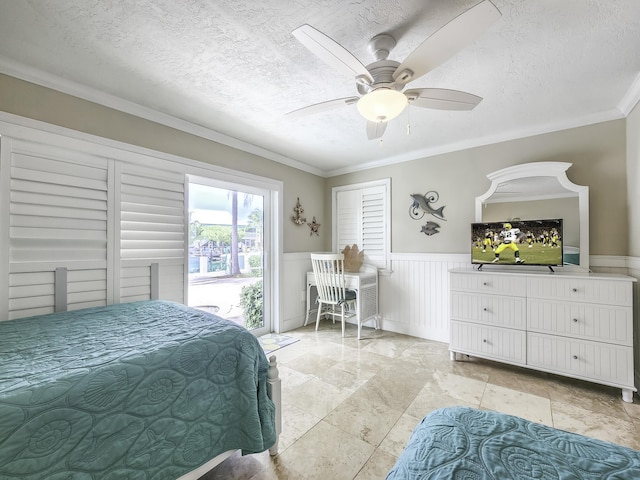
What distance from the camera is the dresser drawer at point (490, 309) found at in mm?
2463

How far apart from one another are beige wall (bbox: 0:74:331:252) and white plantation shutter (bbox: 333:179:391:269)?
1.19 feet

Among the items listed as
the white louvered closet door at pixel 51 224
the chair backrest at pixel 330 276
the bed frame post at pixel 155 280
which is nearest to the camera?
the white louvered closet door at pixel 51 224

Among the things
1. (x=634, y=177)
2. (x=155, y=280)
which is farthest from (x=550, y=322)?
(x=155, y=280)

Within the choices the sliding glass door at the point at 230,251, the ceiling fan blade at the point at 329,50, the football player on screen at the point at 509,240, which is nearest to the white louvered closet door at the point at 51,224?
the sliding glass door at the point at 230,251

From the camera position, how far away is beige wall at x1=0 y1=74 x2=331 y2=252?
185 cm

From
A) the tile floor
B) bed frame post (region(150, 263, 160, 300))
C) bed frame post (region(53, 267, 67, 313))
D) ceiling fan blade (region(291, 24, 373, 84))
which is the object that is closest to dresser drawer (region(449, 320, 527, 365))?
the tile floor

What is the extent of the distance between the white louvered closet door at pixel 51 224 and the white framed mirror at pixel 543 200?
3504 mm

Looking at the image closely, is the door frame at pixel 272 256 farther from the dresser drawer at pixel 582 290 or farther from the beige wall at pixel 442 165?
the dresser drawer at pixel 582 290

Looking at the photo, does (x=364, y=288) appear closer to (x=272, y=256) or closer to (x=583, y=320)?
(x=272, y=256)

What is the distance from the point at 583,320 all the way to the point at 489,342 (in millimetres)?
708

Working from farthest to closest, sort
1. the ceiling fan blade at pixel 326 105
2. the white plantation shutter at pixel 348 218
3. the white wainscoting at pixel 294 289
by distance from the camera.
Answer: the white plantation shutter at pixel 348 218, the white wainscoting at pixel 294 289, the ceiling fan blade at pixel 326 105

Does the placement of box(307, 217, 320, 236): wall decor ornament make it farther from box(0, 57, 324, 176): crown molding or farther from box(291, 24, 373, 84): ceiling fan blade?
box(291, 24, 373, 84): ceiling fan blade

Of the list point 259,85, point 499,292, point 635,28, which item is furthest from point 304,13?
point 499,292

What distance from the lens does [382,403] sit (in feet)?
6.72
